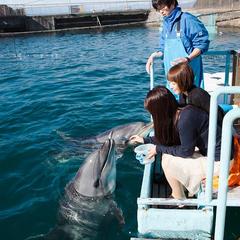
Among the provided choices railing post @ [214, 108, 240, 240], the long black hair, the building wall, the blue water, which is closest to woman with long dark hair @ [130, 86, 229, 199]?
the long black hair

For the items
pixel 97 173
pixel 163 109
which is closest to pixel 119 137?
pixel 97 173

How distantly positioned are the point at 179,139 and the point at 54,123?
608 centimetres

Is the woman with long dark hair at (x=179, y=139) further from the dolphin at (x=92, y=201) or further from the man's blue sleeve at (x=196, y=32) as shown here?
the man's blue sleeve at (x=196, y=32)

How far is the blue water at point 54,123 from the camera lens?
5.94m

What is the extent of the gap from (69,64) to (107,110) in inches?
374

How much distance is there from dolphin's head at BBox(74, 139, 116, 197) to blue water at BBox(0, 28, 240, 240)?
1.16ft

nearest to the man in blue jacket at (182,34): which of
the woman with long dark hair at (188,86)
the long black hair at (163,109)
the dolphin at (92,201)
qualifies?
the woman with long dark hair at (188,86)

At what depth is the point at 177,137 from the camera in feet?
14.7

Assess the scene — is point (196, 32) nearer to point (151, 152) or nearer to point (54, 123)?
point (151, 152)

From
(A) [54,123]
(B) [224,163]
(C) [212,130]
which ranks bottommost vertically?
(A) [54,123]

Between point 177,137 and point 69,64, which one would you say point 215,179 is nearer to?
point 177,137

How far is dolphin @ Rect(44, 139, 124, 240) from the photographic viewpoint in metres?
5.38

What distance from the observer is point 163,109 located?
4.25m

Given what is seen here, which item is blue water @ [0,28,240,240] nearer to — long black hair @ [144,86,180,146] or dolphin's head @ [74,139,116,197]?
dolphin's head @ [74,139,116,197]
